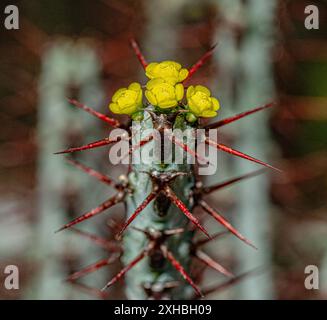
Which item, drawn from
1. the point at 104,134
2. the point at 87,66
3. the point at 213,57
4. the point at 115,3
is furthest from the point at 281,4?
the point at 104,134

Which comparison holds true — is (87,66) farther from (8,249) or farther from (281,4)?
(8,249)

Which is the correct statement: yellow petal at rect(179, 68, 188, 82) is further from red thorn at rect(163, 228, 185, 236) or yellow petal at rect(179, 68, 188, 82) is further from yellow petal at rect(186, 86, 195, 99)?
red thorn at rect(163, 228, 185, 236)

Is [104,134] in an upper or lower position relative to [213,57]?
lower

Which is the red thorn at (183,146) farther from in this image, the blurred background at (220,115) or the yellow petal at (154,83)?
the blurred background at (220,115)

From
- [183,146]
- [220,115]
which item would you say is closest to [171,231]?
[183,146]

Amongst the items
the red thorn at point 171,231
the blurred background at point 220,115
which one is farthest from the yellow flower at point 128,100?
the blurred background at point 220,115
